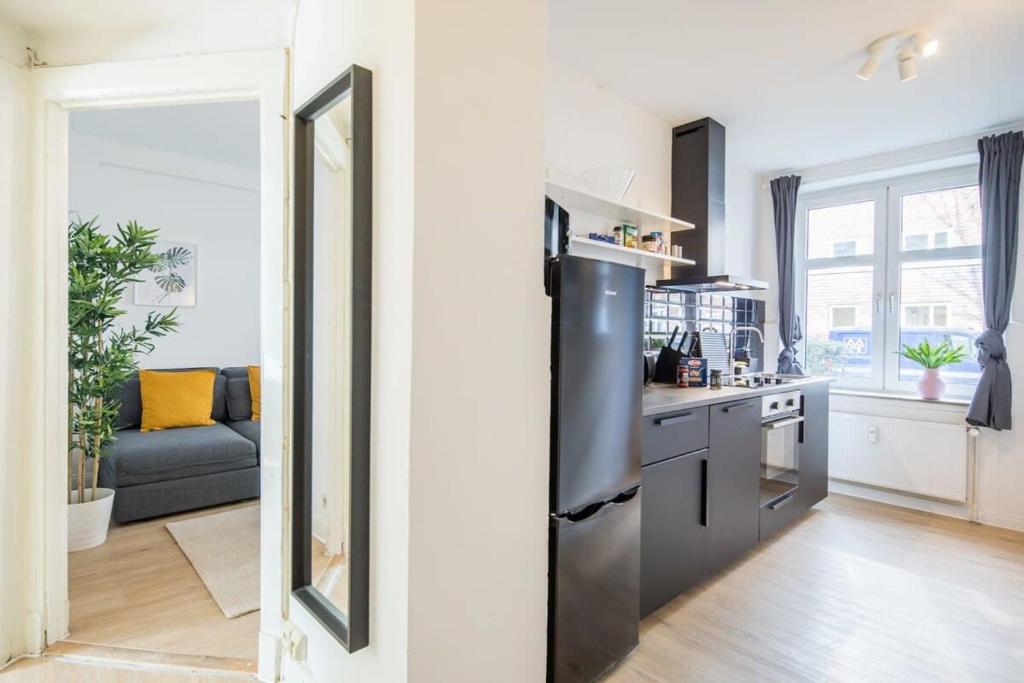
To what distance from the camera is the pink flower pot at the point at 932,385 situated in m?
3.46

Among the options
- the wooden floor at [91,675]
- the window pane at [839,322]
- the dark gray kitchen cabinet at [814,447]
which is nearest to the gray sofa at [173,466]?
the wooden floor at [91,675]

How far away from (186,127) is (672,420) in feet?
11.8

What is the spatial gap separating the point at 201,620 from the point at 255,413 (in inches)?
84.0

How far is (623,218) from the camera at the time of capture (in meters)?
2.86

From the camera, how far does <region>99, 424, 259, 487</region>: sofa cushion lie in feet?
9.91

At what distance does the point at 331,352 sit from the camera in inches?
59.7

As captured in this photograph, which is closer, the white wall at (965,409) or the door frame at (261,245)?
the door frame at (261,245)

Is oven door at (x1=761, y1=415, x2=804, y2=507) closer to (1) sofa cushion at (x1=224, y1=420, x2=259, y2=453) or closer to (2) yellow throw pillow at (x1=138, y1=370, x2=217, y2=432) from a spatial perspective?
(1) sofa cushion at (x1=224, y1=420, x2=259, y2=453)

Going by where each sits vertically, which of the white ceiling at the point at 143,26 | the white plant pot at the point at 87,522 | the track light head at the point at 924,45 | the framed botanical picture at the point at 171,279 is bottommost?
the white plant pot at the point at 87,522

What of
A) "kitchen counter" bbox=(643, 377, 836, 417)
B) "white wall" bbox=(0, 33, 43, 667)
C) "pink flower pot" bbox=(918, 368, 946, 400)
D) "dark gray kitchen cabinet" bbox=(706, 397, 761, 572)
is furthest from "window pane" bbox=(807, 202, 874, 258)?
"white wall" bbox=(0, 33, 43, 667)

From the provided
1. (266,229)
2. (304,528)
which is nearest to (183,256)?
(266,229)

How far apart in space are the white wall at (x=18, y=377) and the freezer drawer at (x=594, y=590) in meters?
1.87

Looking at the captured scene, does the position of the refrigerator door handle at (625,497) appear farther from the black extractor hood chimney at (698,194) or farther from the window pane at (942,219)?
the window pane at (942,219)

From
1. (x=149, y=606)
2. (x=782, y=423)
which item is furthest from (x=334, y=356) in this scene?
(x=782, y=423)
